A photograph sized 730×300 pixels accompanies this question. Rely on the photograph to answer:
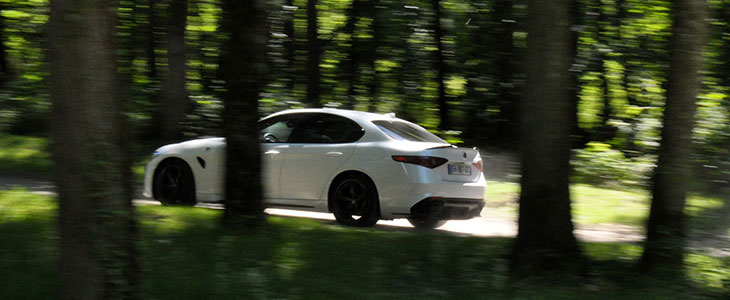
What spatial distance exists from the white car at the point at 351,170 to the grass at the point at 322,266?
925mm

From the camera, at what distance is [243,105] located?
27.7ft

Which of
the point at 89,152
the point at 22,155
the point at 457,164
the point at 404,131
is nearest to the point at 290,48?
the point at 404,131

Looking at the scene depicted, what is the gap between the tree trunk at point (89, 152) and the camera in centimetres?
548

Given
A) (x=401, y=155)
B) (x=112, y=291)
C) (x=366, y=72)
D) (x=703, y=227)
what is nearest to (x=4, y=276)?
(x=112, y=291)

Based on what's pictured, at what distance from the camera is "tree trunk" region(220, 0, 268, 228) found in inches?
332

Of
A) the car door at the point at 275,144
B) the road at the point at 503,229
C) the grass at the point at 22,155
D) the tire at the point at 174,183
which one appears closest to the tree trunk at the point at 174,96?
the grass at the point at 22,155

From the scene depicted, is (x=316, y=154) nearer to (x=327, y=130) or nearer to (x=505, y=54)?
(x=327, y=130)

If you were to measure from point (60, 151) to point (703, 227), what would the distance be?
7.82 meters

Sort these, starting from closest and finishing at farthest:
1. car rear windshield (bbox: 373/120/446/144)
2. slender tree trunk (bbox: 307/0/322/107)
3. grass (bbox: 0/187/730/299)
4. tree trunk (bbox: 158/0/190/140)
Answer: grass (bbox: 0/187/730/299), car rear windshield (bbox: 373/120/446/144), slender tree trunk (bbox: 307/0/322/107), tree trunk (bbox: 158/0/190/140)

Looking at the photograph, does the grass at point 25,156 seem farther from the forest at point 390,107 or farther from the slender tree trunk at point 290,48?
the slender tree trunk at point 290,48

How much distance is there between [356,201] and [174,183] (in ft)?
9.26

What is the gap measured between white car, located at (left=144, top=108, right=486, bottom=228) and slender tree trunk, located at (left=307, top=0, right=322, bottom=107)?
137cm

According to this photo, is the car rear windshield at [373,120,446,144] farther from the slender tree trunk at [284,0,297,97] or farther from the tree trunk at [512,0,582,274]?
the tree trunk at [512,0,582,274]

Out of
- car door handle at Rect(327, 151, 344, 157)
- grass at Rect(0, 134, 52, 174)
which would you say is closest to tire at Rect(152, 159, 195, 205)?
car door handle at Rect(327, 151, 344, 157)
